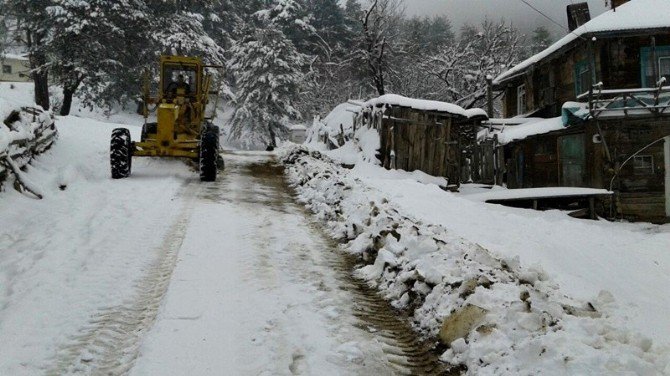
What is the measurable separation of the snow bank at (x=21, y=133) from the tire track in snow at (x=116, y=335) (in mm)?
4445

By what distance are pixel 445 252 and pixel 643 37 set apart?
54.1ft

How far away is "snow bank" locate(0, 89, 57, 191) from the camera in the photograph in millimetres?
7859

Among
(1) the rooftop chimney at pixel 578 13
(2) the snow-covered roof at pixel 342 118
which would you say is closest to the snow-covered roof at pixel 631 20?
(1) the rooftop chimney at pixel 578 13

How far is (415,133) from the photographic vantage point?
15477mm

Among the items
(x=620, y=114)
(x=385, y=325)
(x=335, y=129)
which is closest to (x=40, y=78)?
(x=335, y=129)

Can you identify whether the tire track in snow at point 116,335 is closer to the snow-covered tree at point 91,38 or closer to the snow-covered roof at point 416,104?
the snow-covered roof at point 416,104

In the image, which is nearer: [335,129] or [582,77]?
[582,77]

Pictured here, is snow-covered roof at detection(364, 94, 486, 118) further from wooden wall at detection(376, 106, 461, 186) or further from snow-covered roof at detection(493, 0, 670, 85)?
snow-covered roof at detection(493, 0, 670, 85)

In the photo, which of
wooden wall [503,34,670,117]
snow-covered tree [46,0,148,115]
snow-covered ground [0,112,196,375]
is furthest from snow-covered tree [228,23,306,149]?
snow-covered ground [0,112,196,375]

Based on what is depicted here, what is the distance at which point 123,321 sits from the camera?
12.7 ft

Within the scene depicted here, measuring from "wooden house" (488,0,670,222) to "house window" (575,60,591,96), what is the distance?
38 mm

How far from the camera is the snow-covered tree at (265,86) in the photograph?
31895mm

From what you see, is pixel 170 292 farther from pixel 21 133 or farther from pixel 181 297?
pixel 21 133

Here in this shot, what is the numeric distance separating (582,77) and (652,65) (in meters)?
2.35
